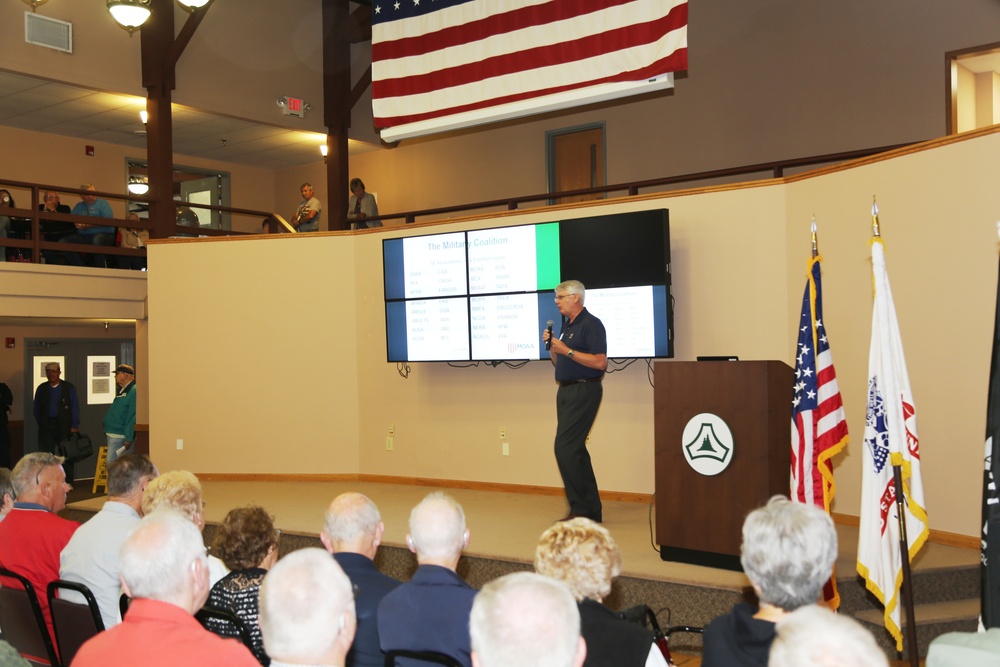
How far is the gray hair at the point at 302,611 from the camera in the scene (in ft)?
5.99

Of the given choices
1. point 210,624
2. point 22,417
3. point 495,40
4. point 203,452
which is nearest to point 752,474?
point 210,624

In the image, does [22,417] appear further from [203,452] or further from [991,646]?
[991,646]

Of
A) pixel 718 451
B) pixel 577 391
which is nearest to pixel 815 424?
pixel 718 451

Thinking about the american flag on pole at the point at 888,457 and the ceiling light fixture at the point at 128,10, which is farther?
the ceiling light fixture at the point at 128,10

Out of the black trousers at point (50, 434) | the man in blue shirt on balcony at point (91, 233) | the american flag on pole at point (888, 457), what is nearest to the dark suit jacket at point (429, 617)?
the american flag on pole at point (888, 457)

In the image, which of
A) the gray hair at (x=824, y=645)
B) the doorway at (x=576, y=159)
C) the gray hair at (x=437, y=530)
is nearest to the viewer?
the gray hair at (x=824, y=645)

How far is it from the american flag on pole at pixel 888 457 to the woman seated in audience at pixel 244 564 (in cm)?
264

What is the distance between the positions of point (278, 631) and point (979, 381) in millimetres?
4669

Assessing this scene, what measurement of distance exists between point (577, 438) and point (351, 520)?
2884mm

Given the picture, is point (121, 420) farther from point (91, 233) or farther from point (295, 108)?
point (295, 108)

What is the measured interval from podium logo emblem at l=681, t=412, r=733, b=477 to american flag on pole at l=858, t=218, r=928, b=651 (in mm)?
845

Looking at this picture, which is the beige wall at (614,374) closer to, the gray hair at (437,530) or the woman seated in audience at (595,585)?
the woman seated in audience at (595,585)

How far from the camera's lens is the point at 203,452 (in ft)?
29.1

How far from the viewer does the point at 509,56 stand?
780 cm
